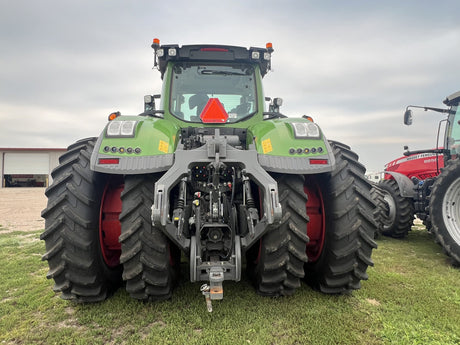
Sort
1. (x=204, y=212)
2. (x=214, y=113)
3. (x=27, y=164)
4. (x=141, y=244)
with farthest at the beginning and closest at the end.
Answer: (x=27, y=164) → (x=214, y=113) → (x=204, y=212) → (x=141, y=244)

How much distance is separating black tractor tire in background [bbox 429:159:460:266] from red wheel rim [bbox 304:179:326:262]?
7.60 ft

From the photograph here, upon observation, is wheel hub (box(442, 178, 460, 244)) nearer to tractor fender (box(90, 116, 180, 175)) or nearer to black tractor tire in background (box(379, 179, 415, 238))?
black tractor tire in background (box(379, 179, 415, 238))

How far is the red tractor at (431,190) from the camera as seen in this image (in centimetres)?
408

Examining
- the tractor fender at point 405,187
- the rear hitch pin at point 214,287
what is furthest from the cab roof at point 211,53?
the tractor fender at point 405,187

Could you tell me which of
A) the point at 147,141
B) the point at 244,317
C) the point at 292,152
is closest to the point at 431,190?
the point at 292,152

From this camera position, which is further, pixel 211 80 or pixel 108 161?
pixel 211 80

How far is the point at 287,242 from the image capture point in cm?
239

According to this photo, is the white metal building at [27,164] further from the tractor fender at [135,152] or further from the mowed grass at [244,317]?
the tractor fender at [135,152]

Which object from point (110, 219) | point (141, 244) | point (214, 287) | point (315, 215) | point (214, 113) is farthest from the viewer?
point (214, 113)

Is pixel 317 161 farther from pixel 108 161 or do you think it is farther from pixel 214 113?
pixel 108 161

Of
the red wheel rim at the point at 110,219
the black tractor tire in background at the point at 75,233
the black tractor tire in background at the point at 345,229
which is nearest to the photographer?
the black tractor tire in background at the point at 75,233

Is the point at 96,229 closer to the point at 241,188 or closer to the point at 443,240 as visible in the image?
the point at 241,188

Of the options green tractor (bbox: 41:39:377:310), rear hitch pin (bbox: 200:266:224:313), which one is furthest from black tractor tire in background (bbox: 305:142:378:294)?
rear hitch pin (bbox: 200:266:224:313)

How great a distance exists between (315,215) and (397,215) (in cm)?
369
